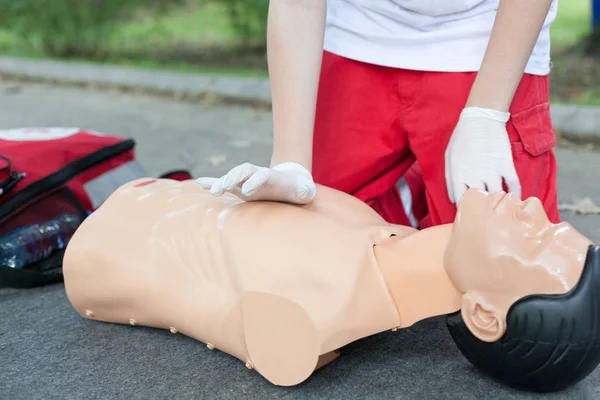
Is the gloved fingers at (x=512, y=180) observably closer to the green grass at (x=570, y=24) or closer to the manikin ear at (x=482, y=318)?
the manikin ear at (x=482, y=318)

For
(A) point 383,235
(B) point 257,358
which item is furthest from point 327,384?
(A) point 383,235

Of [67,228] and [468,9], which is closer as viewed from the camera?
[468,9]

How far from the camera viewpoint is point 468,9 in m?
1.38

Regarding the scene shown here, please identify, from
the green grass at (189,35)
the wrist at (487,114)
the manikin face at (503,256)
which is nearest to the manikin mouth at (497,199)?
the manikin face at (503,256)

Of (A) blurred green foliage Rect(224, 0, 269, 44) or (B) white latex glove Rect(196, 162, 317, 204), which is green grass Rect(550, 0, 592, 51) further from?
(B) white latex glove Rect(196, 162, 317, 204)

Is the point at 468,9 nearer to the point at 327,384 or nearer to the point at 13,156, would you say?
the point at 327,384

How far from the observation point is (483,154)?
117 cm

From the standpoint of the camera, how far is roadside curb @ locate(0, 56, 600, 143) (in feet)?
8.31

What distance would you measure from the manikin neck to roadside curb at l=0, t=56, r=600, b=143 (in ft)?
5.46

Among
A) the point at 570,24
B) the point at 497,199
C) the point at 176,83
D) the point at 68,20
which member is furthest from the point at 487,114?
the point at 570,24

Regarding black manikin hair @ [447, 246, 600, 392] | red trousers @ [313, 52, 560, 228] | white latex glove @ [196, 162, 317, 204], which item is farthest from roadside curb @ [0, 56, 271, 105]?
black manikin hair @ [447, 246, 600, 392]

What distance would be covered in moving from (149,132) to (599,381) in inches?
92.3

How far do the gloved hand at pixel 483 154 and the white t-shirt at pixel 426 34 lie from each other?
0.20 meters

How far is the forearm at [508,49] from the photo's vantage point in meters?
1.17
